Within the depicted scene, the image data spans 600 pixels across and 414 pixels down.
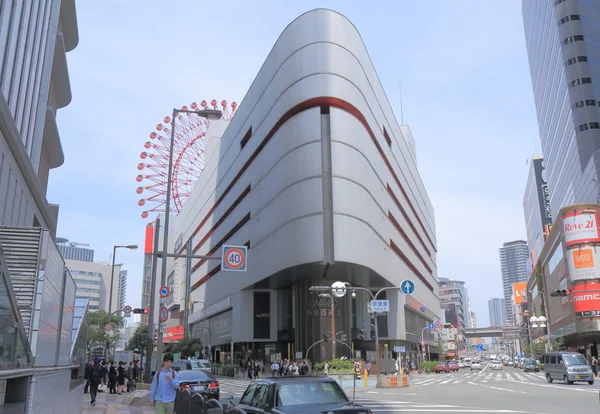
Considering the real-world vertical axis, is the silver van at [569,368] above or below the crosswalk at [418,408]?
above

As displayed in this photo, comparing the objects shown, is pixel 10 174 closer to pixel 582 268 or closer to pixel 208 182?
pixel 582 268

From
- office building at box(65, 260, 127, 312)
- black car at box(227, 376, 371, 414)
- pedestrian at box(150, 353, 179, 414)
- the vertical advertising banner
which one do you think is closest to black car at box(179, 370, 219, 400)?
pedestrian at box(150, 353, 179, 414)

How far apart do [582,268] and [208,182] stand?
54056 millimetres

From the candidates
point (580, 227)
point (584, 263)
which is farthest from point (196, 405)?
point (580, 227)

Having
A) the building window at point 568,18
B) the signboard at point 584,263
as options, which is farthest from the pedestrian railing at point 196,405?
the building window at point 568,18

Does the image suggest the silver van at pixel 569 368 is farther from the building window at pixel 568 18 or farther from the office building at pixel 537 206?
the office building at pixel 537 206

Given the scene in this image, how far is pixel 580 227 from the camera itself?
58000mm

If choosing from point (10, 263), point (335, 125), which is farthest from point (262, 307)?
point (10, 263)

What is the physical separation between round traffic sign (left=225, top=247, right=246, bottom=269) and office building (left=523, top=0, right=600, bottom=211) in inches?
2499

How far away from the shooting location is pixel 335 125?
49656 mm

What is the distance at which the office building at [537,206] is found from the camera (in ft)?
452

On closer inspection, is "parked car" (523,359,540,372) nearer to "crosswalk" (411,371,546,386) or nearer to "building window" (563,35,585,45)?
"crosswalk" (411,371,546,386)

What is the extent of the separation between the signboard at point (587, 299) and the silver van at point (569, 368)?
25926 millimetres

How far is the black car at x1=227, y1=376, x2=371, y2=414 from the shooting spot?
832 cm
